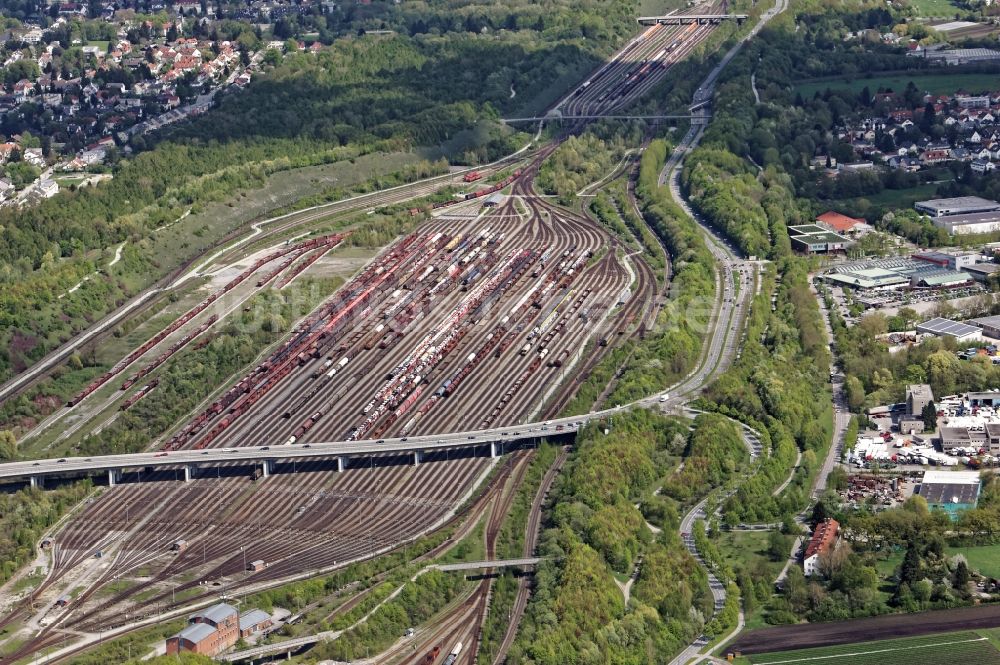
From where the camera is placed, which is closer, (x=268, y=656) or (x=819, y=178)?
(x=268, y=656)

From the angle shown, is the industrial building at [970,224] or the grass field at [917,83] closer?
the industrial building at [970,224]

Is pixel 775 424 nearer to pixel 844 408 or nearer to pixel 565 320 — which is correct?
pixel 844 408

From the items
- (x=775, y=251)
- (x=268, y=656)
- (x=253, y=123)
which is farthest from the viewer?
(x=253, y=123)

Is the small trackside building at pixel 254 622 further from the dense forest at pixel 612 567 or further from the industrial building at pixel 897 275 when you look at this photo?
the industrial building at pixel 897 275

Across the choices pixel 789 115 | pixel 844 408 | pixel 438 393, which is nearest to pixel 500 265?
pixel 438 393

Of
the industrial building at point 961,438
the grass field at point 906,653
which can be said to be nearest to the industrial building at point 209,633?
the grass field at point 906,653

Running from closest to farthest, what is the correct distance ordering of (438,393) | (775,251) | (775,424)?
(775,424)
(438,393)
(775,251)

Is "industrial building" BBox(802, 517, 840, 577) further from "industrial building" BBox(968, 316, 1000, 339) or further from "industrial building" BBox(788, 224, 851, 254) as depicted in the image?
"industrial building" BBox(788, 224, 851, 254)
